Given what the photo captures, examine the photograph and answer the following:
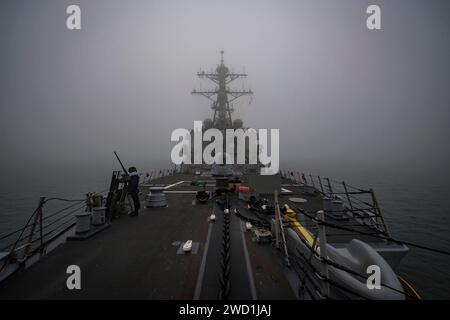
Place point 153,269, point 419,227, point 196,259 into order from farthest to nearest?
point 419,227 → point 196,259 → point 153,269

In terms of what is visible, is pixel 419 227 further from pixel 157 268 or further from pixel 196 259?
pixel 157 268

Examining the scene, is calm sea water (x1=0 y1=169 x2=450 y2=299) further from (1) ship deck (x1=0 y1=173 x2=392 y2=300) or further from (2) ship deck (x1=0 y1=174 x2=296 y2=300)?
(2) ship deck (x1=0 y1=174 x2=296 y2=300)

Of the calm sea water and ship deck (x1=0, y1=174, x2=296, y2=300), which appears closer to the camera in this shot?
ship deck (x1=0, y1=174, x2=296, y2=300)

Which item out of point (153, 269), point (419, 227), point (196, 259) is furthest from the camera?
point (419, 227)

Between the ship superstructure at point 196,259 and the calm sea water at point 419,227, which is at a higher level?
the ship superstructure at point 196,259

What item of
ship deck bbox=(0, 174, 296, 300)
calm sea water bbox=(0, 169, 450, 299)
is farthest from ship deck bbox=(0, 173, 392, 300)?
calm sea water bbox=(0, 169, 450, 299)

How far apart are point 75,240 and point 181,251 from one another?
3172 mm

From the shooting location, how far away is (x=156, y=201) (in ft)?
28.9

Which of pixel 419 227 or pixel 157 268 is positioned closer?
pixel 157 268

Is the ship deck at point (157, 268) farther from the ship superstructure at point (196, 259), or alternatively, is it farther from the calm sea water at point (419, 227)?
the calm sea water at point (419, 227)

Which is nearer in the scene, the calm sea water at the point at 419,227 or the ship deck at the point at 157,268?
the ship deck at the point at 157,268

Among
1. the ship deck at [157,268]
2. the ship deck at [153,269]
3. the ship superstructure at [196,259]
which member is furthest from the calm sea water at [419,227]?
the ship deck at [153,269]

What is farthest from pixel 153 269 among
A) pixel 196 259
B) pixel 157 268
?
pixel 196 259

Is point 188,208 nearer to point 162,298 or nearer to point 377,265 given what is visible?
point 162,298
